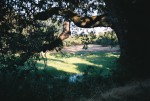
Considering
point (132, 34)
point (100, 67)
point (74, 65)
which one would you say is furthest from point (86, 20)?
point (74, 65)

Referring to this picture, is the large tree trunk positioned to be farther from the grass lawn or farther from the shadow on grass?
the grass lawn

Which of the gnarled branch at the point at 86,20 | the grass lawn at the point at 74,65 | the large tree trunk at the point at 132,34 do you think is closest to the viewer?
the large tree trunk at the point at 132,34

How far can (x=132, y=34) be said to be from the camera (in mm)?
10320

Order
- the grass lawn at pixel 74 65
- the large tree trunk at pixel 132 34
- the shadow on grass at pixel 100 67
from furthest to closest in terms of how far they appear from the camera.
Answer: the grass lawn at pixel 74 65 < the shadow on grass at pixel 100 67 < the large tree trunk at pixel 132 34

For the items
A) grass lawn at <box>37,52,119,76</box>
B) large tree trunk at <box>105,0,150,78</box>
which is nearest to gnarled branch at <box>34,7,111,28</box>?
large tree trunk at <box>105,0,150,78</box>

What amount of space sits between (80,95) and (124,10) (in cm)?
374

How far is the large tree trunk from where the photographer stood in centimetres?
1016

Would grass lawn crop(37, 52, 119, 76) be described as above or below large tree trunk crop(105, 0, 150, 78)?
below

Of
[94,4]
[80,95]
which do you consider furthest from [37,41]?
[94,4]

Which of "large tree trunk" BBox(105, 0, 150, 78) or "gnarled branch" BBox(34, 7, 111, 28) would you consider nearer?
"large tree trunk" BBox(105, 0, 150, 78)

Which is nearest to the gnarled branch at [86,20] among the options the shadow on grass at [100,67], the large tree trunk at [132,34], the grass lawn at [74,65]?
the shadow on grass at [100,67]

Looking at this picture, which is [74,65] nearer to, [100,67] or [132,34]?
[100,67]

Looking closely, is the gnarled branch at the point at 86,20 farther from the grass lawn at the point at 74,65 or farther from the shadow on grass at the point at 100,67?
the grass lawn at the point at 74,65

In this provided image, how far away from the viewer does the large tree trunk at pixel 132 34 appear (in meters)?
10.2
